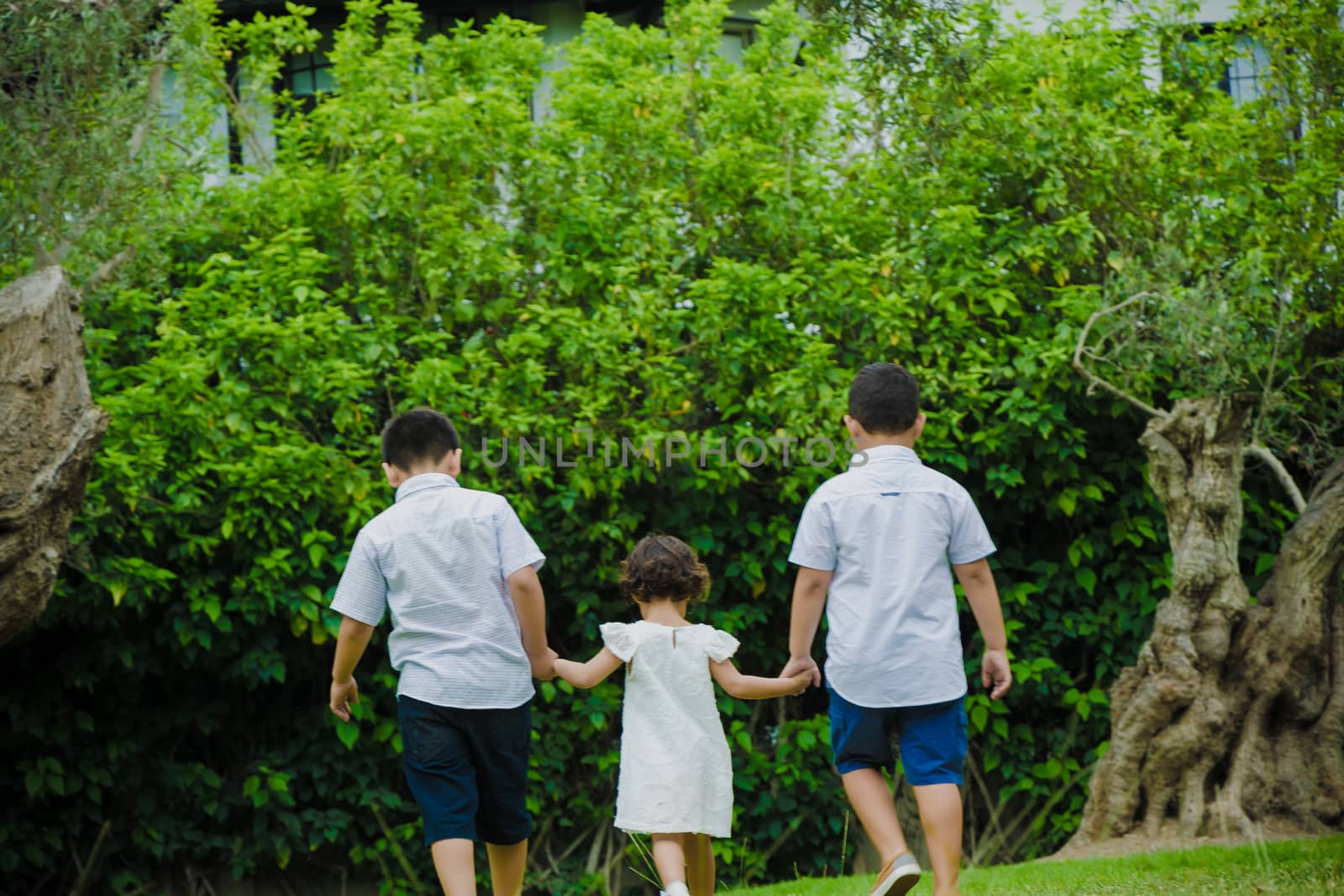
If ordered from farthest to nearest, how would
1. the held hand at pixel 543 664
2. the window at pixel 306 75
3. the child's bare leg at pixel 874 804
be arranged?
the window at pixel 306 75 → the held hand at pixel 543 664 → the child's bare leg at pixel 874 804

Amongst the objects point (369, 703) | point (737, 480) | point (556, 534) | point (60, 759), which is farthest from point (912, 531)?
point (60, 759)

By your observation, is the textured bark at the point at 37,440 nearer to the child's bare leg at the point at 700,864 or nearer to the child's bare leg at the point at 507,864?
the child's bare leg at the point at 507,864

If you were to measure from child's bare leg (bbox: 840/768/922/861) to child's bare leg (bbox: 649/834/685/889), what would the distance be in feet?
1.90

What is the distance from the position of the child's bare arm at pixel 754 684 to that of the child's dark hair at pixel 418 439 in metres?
1.14

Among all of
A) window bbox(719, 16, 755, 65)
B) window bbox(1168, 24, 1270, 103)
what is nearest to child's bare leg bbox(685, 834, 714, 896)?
window bbox(1168, 24, 1270, 103)

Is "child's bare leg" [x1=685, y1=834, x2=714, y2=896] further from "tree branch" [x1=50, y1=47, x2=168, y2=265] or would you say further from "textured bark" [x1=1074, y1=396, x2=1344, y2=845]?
"tree branch" [x1=50, y1=47, x2=168, y2=265]

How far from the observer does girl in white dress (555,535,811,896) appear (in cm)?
404

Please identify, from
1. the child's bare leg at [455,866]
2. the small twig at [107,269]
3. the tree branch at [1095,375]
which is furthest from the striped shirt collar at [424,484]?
the tree branch at [1095,375]

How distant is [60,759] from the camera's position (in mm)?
6637

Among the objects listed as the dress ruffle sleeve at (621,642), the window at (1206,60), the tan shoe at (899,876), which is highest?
the window at (1206,60)

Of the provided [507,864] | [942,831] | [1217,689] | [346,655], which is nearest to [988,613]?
[942,831]

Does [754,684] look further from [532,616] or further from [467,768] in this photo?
[467,768]

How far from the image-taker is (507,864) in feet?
13.8

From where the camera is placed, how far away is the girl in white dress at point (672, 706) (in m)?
4.04
